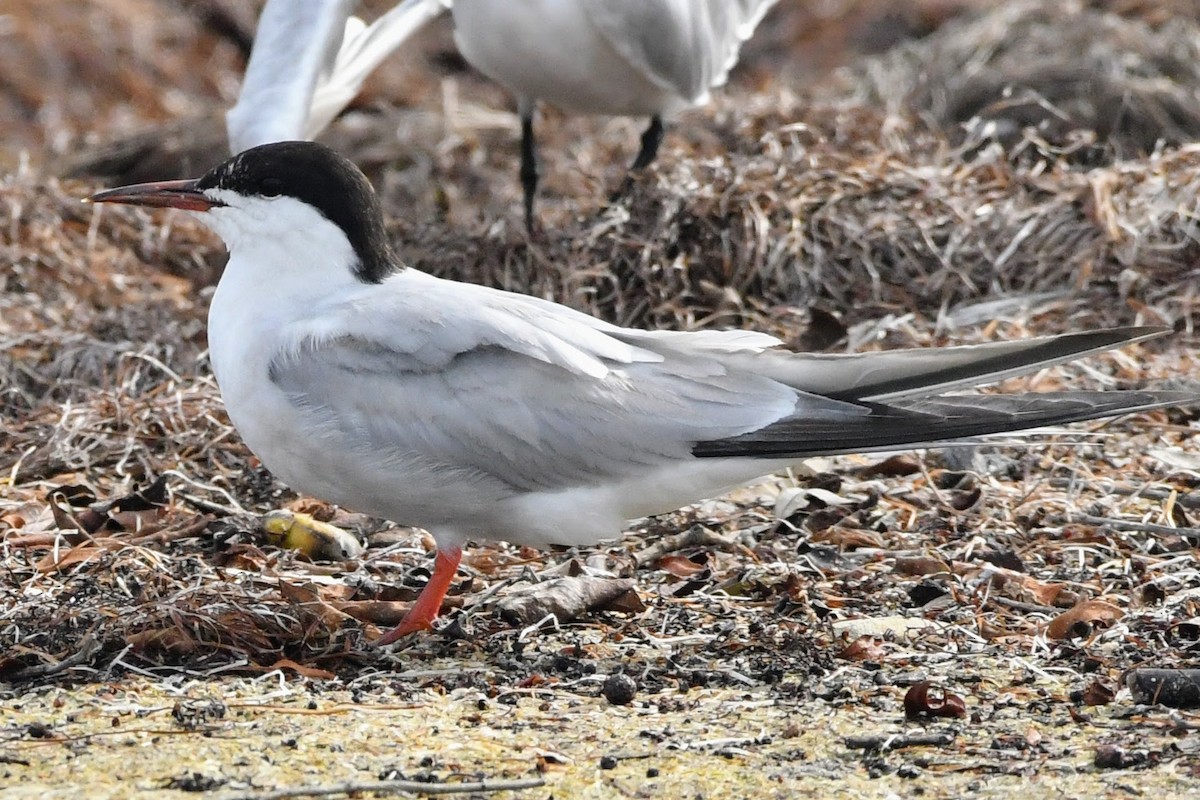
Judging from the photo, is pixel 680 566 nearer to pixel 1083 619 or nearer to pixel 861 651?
pixel 861 651

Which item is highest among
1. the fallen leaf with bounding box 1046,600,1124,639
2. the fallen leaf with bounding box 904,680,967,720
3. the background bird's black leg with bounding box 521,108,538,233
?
the background bird's black leg with bounding box 521,108,538,233

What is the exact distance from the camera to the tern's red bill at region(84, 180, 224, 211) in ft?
12.7

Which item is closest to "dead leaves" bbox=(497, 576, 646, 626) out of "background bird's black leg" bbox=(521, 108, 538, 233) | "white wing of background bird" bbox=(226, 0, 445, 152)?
"white wing of background bird" bbox=(226, 0, 445, 152)

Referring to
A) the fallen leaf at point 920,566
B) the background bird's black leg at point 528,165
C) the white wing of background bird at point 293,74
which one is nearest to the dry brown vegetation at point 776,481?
the fallen leaf at point 920,566

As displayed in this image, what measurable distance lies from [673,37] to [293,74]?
156 cm

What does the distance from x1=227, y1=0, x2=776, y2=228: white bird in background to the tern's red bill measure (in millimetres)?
1614

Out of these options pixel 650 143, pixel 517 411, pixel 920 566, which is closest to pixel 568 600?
pixel 517 411

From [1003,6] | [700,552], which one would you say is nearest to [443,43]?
[1003,6]

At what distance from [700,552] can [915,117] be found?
3.74 meters

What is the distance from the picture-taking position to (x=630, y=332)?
3.76 meters

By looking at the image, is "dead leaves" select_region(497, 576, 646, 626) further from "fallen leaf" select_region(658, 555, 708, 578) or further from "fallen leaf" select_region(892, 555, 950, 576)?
"fallen leaf" select_region(892, 555, 950, 576)

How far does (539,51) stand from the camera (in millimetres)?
6270

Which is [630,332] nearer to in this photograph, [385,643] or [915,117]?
[385,643]

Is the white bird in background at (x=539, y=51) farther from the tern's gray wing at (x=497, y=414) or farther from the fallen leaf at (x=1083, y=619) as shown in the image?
the fallen leaf at (x=1083, y=619)
